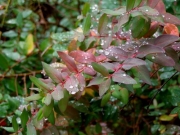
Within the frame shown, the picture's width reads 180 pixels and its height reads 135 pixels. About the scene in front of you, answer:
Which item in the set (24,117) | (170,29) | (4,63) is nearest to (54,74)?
(24,117)

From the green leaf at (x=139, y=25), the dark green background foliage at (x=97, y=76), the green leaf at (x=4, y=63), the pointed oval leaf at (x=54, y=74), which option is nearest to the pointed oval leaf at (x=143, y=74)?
the dark green background foliage at (x=97, y=76)

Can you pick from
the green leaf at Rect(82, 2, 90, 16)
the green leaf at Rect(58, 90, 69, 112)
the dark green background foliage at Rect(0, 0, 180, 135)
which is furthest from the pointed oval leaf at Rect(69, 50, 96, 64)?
the green leaf at Rect(82, 2, 90, 16)

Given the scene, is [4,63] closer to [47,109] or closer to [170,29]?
[47,109]

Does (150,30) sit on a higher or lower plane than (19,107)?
higher

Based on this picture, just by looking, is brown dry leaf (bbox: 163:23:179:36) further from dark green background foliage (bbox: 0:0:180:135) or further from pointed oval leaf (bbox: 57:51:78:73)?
pointed oval leaf (bbox: 57:51:78:73)

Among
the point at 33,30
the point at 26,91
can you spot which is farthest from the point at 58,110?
the point at 33,30

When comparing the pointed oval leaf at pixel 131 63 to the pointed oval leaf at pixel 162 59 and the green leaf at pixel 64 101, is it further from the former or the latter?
the green leaf at pixel 64 101

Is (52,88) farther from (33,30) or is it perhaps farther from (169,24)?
(33,30)
